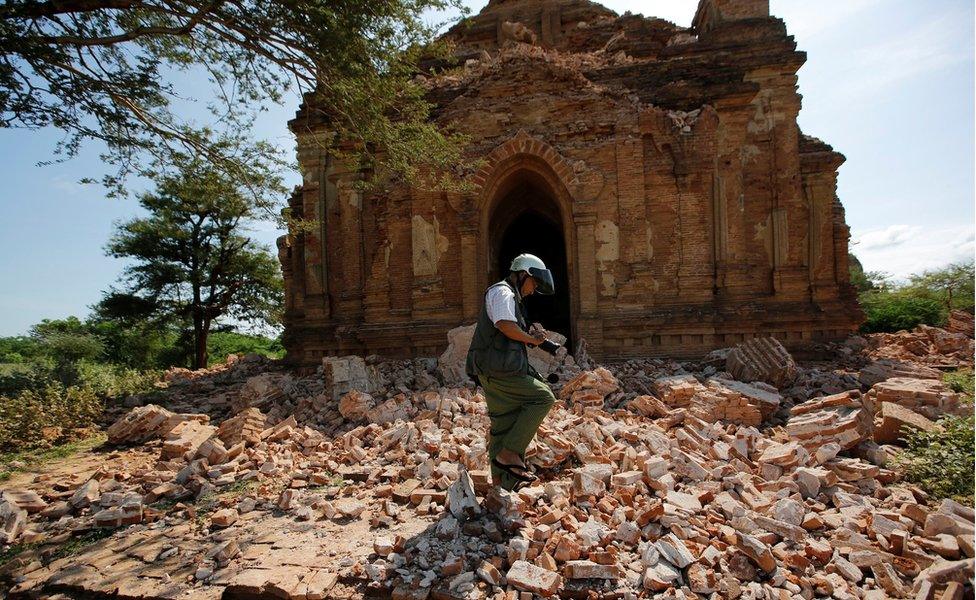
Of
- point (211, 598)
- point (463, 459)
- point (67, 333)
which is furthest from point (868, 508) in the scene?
point (67, 333)

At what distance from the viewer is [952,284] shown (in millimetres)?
16875

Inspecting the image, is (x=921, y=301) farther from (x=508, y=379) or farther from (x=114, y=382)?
(x=114, y=382)

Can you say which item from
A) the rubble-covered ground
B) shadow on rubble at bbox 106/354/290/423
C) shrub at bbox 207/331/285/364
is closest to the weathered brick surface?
shadow on rubble at bbox 106/354/290/423

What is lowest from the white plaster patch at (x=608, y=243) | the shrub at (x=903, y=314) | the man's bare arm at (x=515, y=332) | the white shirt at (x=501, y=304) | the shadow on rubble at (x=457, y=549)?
the shadow on rubble at (x=457, y=549)

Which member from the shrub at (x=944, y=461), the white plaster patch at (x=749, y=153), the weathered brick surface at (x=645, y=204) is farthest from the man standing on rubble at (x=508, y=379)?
the white plaster patch at (x=749, y=153)

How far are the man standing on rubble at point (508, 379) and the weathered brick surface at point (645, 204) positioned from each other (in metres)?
5.40

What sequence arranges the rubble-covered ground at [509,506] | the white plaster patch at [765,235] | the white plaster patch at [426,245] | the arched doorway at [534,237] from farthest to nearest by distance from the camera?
the arched doorway at [534,237]
the white plaster patch at [426,245]
the white plaster patch at [765,235]
the rubble-covered ground at [509,506]

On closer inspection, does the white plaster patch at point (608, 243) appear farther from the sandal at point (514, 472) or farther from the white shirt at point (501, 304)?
the sandal at point (514, 472)

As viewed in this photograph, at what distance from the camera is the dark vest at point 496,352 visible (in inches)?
149

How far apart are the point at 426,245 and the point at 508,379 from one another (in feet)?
21.8

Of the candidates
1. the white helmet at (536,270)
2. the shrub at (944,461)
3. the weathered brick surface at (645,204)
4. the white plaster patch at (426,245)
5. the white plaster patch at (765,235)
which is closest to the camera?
the shrub at (944,461)

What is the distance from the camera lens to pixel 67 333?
697 inches

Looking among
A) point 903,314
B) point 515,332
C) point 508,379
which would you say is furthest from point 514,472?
point 903,314

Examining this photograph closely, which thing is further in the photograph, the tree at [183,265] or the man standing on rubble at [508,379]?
the tree at [183,265]
